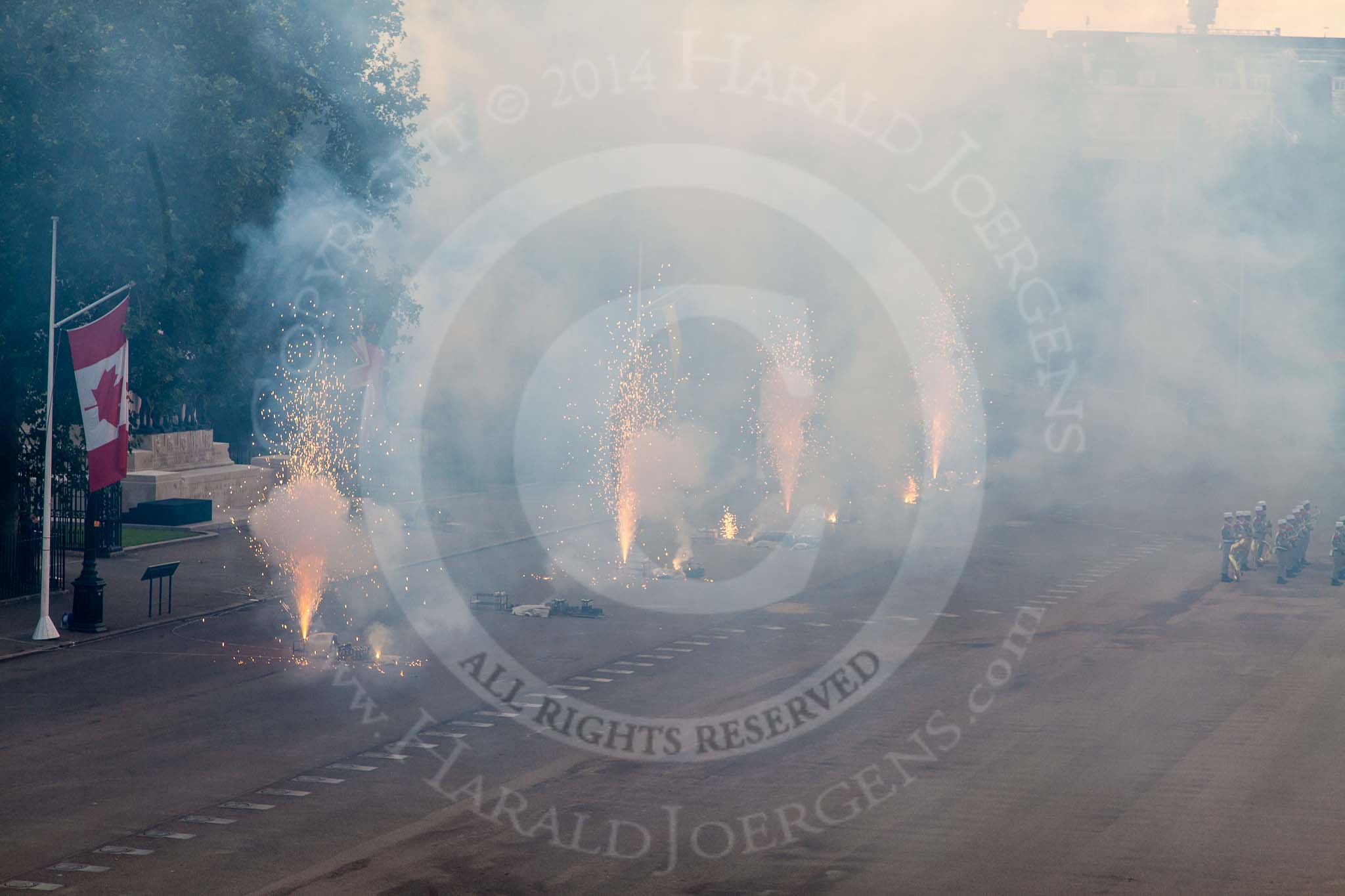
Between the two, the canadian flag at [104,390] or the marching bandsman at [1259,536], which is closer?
the canadian flag at [104,390]

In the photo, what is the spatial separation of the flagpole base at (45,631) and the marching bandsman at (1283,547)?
16255 millimetres

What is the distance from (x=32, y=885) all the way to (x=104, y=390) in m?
8.71

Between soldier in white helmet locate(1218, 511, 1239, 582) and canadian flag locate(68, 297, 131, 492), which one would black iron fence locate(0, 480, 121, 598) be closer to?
canadian flag locate(68, 297, 131, 492)

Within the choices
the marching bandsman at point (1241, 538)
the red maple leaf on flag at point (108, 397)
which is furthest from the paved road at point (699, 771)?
the marching bandsman at point (1241, 538)

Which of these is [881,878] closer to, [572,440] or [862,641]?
[862,641]

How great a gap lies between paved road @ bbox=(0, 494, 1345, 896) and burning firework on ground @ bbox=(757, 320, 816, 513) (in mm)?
18059

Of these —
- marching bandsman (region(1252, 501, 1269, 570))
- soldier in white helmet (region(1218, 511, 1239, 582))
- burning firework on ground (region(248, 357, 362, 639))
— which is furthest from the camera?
marching bandsman (region(1252, 501, 1269, 570))

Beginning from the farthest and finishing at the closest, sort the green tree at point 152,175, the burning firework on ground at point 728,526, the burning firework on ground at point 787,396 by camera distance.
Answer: the burning firework on ground at point 787,396 < the burning firework on ground at point 728,526 < the green tree at point 152,175

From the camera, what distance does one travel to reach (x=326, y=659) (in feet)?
46.5

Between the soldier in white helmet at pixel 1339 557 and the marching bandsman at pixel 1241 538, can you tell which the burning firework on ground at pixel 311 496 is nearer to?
the marching bandsman at pixel 1241 538

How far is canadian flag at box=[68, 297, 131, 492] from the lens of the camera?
15328 millimetres

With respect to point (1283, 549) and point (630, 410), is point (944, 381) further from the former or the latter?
point (1283, 549)

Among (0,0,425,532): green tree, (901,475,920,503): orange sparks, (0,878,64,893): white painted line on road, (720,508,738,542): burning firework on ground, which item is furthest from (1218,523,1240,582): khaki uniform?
(0,878,64,893): white painted line on road

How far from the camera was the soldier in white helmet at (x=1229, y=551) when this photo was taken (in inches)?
813
